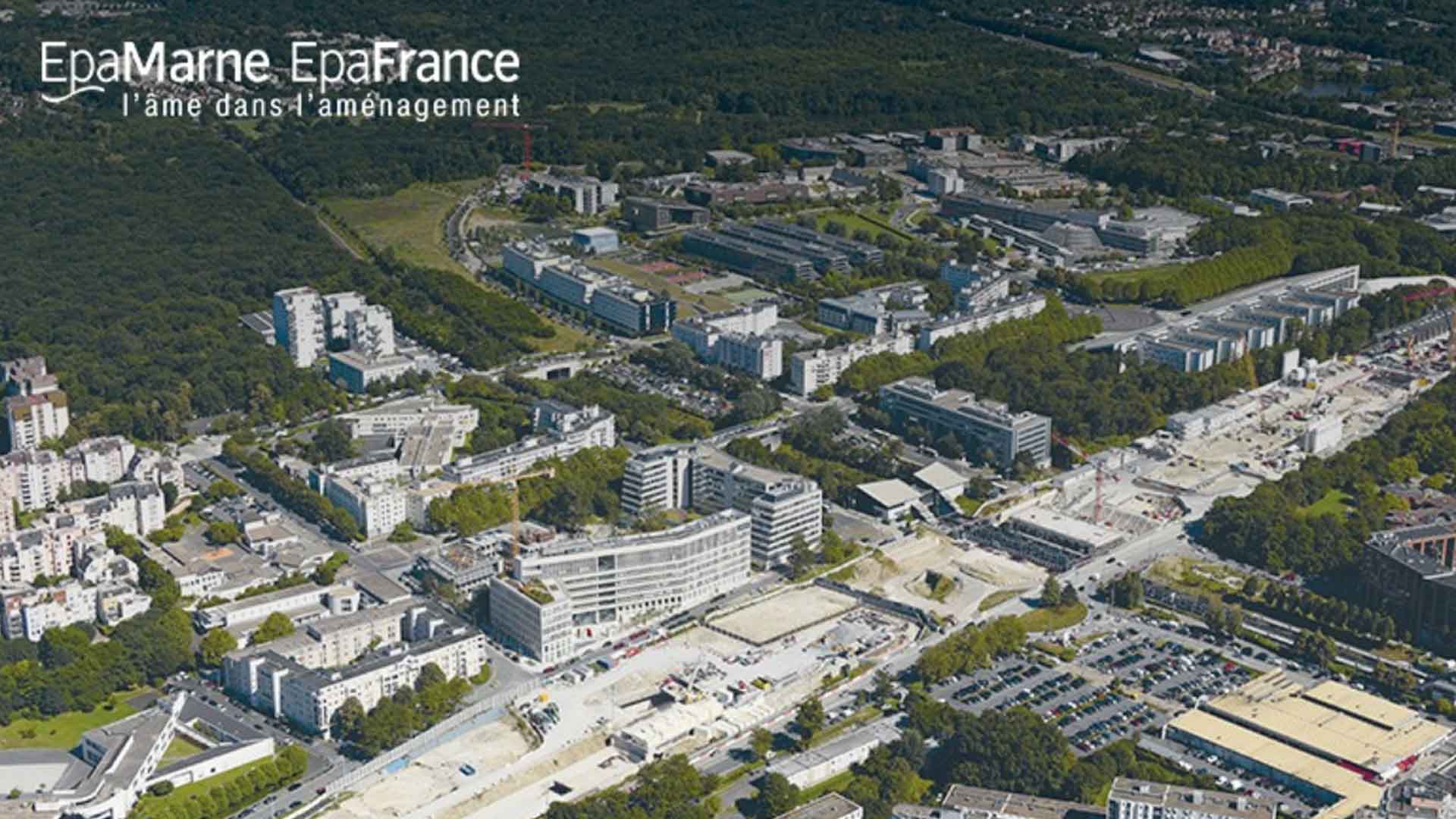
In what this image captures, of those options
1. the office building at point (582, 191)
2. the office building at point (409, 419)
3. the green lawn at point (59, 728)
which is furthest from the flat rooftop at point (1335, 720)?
the office building at point (582, 191)

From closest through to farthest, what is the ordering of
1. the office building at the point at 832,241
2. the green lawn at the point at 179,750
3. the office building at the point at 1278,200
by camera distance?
the green lawn at the point at 179,750, the office building at the point at 832,241, the office building at the point at 1278,200

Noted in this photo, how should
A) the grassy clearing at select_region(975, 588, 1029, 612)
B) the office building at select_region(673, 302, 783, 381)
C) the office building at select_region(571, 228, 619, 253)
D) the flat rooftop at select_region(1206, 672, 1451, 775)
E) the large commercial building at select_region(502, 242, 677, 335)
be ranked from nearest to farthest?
the flat rooftop at select_region(1206, 672, 1451, 775)
the grassy clearing at select_region(975, 588, 1029, 612)
the office building at select_region(673, 302, 783, 381)
the large commercial building at select_region(502, 242, 677, 335)
the office building at select_region(571, 228, 619, 253)

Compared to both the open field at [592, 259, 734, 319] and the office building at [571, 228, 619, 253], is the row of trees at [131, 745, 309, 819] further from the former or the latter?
the office building at [571, 228, 619, 253]

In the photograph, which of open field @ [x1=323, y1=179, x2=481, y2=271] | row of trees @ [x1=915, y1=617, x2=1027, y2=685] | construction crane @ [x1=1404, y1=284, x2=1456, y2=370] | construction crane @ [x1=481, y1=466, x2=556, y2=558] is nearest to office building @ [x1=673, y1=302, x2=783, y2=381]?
construction crane @ [x1=481, y1=466, x2=556, y2=558]

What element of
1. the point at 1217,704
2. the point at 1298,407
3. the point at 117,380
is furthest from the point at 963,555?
the point at 117,380

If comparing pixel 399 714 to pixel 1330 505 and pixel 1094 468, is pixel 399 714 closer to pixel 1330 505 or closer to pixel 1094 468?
pixel 1094 468

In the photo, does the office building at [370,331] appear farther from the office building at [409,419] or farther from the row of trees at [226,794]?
the row of trees at [226,794]

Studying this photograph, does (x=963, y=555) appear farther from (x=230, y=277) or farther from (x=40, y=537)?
(x=230, y=277)
